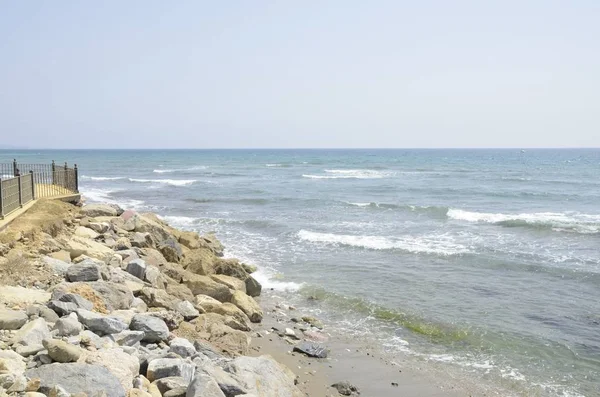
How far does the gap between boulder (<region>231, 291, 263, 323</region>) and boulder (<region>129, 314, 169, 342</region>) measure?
12.5ft

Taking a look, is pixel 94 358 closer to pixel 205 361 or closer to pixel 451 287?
pixel 205 361

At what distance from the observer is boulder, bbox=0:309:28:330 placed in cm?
662

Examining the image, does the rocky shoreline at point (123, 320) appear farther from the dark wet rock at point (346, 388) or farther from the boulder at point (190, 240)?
the boulder at point (190, 240)

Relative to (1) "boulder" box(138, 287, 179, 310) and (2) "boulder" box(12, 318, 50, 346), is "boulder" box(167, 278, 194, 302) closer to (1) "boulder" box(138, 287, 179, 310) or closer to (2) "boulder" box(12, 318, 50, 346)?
(1) "boulder" box(138, 287, 179, 310)

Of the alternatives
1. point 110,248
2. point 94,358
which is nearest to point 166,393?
point 94,358

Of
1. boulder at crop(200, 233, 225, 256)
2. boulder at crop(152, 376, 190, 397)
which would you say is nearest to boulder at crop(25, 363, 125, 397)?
boulder at crop(152, 376, 190, 397)

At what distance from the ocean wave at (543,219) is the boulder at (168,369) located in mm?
22630

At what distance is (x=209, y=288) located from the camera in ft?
39.4

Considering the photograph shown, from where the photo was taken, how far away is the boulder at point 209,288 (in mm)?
11953

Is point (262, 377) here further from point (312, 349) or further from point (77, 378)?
point (312, 349)

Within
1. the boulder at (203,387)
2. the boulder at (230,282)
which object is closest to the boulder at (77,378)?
the boulder at (203,387)

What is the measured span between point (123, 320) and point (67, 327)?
3.98ft

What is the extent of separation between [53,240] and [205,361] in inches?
231

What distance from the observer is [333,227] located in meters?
25.3
